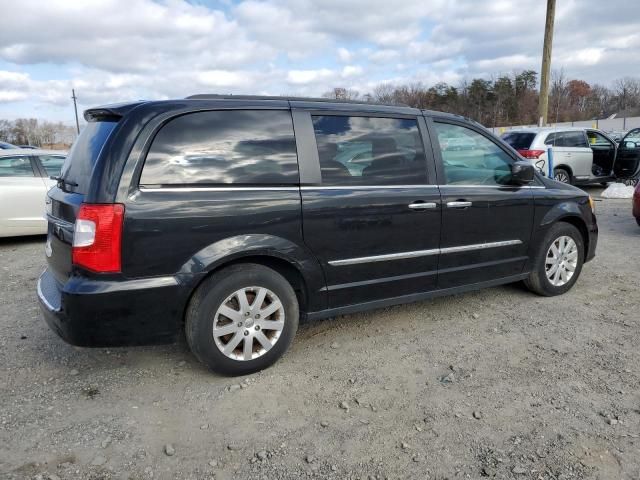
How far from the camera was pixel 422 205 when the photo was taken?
3.69 meters

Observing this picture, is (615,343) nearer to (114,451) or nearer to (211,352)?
(211,352)

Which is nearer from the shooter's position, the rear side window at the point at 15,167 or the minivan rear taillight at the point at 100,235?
the minivan rear taillight at the point at 100,235

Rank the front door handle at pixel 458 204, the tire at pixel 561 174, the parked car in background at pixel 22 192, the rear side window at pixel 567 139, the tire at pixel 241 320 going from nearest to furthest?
the tire at pixel 241 320 < the front door handle at pixel 458 204 < the parked car in background at pixel 22 192 < the rear side window at pixel 567 139 < the tire at pixel 561 174

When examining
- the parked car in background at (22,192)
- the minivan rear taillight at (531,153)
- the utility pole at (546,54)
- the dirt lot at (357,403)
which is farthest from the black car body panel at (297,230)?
the utility pole at (546,54)

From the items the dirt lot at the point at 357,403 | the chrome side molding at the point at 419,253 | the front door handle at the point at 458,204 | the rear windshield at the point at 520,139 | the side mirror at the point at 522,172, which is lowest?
the dirt lot at the point at 357,403

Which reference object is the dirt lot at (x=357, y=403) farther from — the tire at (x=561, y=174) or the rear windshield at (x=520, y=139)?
the tire at (x=561, y=174)

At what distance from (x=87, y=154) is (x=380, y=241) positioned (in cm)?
201

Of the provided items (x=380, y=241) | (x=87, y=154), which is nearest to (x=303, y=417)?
(x=380, y=241)

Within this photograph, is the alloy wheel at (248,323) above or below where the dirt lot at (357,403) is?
above

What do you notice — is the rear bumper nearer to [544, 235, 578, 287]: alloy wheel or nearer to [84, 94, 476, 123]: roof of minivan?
[84, 94, 476, 123]: roof of minivan

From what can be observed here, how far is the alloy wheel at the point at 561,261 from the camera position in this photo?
4629 mm

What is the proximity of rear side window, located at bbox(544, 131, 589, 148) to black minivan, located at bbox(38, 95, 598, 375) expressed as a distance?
8.18 m

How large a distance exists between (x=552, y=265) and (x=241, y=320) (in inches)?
122

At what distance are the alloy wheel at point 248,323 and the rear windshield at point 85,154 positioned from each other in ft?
3.60
